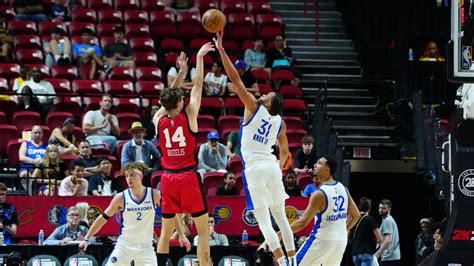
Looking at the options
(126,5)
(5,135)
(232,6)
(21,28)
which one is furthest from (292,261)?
(232,6)

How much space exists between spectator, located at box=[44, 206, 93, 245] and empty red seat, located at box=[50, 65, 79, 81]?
19.5ft

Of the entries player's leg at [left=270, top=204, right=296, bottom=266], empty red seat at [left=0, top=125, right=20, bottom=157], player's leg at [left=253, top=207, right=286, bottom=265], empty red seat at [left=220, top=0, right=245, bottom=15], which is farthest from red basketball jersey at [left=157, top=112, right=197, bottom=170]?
empty red seat at [left=220, top=0, right=245, bottom=15]

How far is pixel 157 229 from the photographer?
17.5 metres

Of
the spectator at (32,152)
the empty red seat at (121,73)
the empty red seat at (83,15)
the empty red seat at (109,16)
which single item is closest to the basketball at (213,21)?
the spectator at (32,152)

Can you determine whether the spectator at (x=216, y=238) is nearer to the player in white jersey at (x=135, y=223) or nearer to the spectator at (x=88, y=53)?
the player in white jersey at (x=135, y=223)

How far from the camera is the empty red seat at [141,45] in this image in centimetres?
2348

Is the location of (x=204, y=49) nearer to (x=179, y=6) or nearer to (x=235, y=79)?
(x=235, y=79)

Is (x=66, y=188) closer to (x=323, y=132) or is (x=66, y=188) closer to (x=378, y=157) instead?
(x=323, y=132)

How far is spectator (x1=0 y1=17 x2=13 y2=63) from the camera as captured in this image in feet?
74.1

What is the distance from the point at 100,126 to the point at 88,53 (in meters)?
3.12

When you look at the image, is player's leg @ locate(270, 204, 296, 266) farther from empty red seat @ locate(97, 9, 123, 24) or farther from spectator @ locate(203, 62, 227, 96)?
empty red seat @ locate(97, 9, 123, 24)

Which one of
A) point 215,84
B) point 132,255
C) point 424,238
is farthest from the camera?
point 215,84

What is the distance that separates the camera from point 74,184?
1803 cm

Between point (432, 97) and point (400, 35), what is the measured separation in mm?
2144
